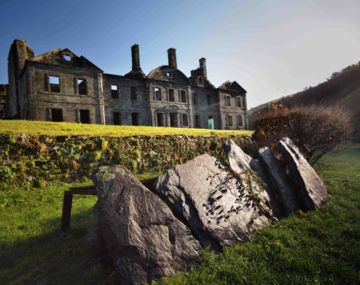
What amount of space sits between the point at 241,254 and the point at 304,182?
2725 millimetres

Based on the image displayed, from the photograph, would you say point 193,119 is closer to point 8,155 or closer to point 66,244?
point 8,155

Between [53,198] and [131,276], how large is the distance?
17.2 feet

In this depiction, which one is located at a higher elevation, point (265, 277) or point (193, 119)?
point (193, 119)

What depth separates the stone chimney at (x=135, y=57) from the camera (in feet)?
87.0

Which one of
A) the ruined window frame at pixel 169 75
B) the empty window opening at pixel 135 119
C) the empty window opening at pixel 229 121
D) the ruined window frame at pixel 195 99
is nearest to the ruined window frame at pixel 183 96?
the ruined window frame at pixel 195 99

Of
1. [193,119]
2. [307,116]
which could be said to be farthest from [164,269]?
[193,119]

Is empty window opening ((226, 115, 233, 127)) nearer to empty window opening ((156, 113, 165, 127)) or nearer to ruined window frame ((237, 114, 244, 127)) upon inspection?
ruined window frame ((237, 114, 244, 127))

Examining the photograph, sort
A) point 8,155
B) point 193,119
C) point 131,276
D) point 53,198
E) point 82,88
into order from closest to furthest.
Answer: point 131,276 → point 53,198 → point 8,155 → point 82,88 → point 193,119

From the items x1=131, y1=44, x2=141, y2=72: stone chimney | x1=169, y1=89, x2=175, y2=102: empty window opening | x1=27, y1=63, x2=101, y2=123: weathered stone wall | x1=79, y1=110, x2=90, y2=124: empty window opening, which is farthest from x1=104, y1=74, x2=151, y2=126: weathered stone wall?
x1=169, y1=89, x2=175, y2=102: empty window opening

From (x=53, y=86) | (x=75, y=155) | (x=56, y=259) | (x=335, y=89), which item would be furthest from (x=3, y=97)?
(x=335, y=89)

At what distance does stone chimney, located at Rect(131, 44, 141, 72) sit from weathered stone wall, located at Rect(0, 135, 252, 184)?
702 inches

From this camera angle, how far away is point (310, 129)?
1011 centimetres

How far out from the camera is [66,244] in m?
4.09

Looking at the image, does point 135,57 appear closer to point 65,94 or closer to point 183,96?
point 183,96
